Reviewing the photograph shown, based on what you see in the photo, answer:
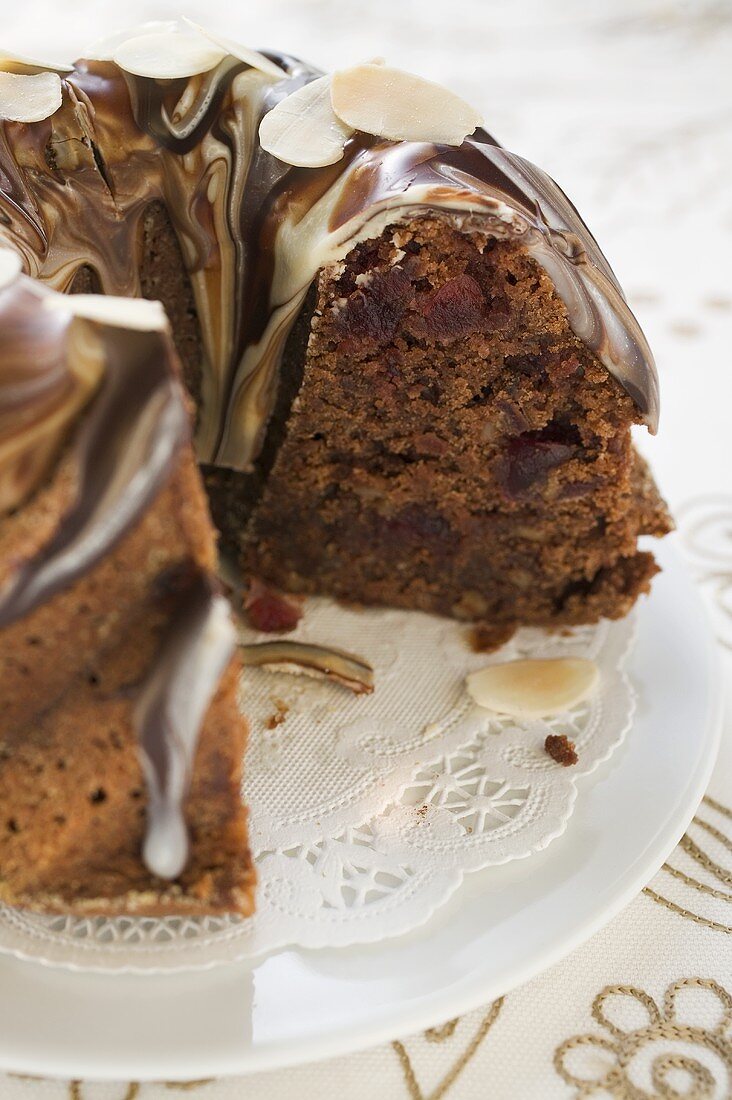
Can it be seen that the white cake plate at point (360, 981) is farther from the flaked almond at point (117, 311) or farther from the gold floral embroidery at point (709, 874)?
the flaked almond at point (117, 311)

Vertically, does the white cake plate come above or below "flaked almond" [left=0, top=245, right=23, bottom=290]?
below

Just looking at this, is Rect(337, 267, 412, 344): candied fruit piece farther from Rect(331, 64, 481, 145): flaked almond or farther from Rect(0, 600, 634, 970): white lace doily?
Rect(0, 600, 634, 970): white lace doily

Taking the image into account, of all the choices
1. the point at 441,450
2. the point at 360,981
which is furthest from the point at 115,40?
the point at 360,981

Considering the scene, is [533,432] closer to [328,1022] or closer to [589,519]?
[589,519]

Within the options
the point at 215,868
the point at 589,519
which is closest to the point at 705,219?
the point at 589,519

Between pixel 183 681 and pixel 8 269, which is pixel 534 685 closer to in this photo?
pixel 183 681

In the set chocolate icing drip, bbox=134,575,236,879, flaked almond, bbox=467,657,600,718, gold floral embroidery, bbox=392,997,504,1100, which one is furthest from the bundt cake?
gold floral embroidery, bbox=392,997,504,1100
